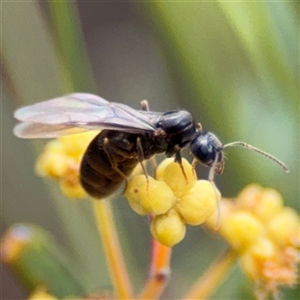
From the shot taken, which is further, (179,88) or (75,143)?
(179,88)

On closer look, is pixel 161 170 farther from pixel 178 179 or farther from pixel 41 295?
pixel 41 295

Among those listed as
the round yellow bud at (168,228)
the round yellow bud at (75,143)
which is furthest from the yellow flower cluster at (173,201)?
the round yellow bud at (75,143)

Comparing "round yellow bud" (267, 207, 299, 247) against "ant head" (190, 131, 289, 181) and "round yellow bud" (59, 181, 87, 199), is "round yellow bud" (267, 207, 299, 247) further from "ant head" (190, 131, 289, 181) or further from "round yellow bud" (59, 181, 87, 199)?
"round yellow bud" (59, 181, 87, 199)

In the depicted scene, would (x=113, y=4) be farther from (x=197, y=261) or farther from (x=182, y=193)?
(x=182, y=193)

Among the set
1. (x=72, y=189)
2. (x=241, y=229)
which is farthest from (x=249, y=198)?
(x=72, y=189)

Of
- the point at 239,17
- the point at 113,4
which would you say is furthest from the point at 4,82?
the point at 113,4

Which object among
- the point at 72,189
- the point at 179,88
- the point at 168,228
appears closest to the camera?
the point at 168,228

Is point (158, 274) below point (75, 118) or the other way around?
below
